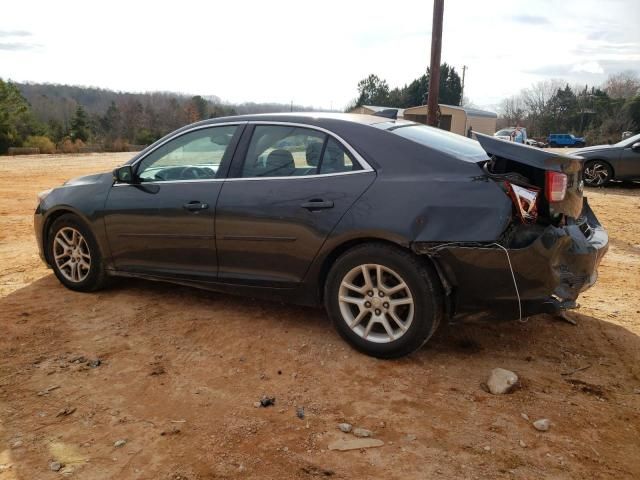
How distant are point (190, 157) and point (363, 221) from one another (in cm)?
175

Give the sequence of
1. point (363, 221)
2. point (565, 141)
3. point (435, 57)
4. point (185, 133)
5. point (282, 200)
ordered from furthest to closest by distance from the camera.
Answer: point (565, 141)
point (435, 57)
point (185, 133)
point (282, 200)
point (363, 221)

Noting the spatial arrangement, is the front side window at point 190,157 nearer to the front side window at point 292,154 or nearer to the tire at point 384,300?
the front side window at point 292,154

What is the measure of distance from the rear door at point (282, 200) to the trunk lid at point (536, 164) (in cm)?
82

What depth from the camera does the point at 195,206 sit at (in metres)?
4.20

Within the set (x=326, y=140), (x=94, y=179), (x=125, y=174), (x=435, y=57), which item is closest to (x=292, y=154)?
(x=326, y=140)

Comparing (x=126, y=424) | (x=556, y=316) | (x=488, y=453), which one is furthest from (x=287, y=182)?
(x=556, y=316)

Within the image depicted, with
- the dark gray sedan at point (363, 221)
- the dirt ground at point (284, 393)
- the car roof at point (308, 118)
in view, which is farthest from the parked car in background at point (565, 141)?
the car roof at point (308, 118)

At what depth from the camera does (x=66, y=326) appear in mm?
4328

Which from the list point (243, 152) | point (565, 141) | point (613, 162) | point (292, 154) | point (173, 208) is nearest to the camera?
point (292, 154)

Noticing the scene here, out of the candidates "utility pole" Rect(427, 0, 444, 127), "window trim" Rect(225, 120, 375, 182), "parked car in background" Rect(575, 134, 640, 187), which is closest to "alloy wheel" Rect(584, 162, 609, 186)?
"parked car in background" Rect(575, 134, 640, 187)

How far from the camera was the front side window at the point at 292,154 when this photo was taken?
3811 mm

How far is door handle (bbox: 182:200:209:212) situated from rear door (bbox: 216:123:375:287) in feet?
0.44

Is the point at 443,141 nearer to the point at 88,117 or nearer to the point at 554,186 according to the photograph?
the point at 554,186

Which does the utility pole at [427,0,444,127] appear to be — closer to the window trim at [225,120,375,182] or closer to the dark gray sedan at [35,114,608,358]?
the dark gray sedan at [35,114,608,358]
